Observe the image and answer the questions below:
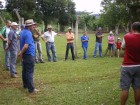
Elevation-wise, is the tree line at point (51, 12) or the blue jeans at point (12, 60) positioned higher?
the tree line at point (51, 12)

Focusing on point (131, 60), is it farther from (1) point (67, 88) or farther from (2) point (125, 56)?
(1) point (67, 88)

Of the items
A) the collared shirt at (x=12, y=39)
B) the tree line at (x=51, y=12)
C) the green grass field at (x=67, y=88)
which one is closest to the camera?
the green grass field at (x=67, y=88)

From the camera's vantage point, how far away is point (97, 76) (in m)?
12.2

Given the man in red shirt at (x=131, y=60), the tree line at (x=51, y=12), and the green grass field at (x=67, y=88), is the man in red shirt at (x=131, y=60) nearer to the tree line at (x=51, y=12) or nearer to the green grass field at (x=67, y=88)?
the green grass field at (x=67, y=88)

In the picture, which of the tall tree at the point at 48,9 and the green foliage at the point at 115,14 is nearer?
the green foliage at the point at 115,14

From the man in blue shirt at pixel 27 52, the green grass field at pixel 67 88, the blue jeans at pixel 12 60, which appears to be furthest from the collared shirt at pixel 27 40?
the blue jeans at pixel 12 60

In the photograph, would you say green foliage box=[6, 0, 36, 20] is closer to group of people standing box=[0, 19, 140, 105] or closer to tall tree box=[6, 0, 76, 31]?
tall tree box=[6, 0, 76, 31]

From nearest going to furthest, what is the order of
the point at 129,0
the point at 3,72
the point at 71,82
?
1. the point at 71,82
2. the point at 3,72
3. the point at 129,0

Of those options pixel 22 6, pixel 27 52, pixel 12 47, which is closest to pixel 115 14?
pixel 12 47

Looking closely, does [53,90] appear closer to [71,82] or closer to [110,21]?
[71,82]

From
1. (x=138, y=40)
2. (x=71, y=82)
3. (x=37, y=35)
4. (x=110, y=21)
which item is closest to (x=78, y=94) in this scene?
(x=71, y=82)

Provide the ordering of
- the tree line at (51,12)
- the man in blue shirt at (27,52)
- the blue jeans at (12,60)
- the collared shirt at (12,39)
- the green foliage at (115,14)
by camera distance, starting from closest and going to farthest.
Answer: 1. the man in blue shirt at (27,52)
2. the blue jeans at (12,60)
3. the collared shirt at (12,39)
4. the green foliage at (115,14)
5. the tree line at (51,12)

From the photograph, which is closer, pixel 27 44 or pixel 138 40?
pixel 138 40

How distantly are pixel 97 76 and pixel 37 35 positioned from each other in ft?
16.6
